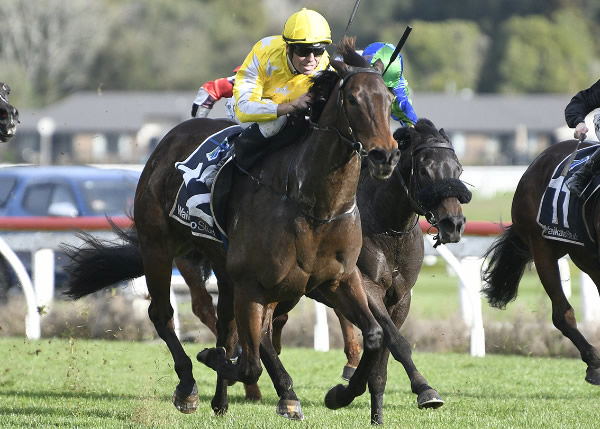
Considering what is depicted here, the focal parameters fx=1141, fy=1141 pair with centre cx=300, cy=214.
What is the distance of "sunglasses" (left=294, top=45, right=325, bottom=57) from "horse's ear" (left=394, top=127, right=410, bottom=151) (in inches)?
35.7

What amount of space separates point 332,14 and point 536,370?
5574 centimetres

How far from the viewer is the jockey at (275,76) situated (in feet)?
18.3

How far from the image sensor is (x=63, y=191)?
12258 mm

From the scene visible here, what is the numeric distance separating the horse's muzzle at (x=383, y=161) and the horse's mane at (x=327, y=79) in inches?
26.2

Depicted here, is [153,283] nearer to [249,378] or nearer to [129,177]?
[249,378]

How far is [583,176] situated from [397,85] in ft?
4.73

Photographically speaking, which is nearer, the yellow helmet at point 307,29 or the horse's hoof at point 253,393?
the yellow helmet at point 307,29

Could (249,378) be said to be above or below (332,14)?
below

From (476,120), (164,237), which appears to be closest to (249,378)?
(164,237)

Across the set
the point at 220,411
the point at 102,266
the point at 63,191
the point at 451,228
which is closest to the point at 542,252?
the point at 451,228

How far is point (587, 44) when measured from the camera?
79.7 m

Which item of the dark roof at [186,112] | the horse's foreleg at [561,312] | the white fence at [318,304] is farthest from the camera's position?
the dark roof at [186,112]

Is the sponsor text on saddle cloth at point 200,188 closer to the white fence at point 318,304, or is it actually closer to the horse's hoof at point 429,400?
the horse's hoof at point 429,400

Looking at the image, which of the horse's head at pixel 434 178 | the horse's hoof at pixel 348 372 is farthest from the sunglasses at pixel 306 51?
the horse's hoof at pixel 348 372
